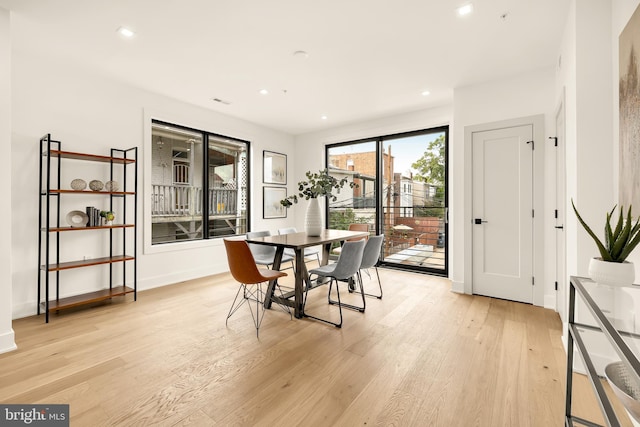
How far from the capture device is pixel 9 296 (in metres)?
2.45

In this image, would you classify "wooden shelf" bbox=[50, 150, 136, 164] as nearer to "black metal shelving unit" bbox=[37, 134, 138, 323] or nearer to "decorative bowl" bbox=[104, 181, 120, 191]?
"black metal shelving unit" bbox=[37, 134, 138, 323]

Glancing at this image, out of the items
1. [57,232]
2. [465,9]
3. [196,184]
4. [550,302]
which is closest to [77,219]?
[57,232]

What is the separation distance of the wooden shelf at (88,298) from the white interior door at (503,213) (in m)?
4.31

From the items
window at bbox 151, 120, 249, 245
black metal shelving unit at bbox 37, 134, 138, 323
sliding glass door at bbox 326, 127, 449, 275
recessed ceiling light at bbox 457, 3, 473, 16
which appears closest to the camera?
recessed ceiling light at bbox 457, 3, 473, 16

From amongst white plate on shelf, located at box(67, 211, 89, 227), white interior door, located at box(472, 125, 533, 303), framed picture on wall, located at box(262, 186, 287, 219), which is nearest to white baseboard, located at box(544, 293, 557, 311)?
white interior door, located at box(472, 125, 533, 303)

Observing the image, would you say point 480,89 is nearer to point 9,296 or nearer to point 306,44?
point 306,44

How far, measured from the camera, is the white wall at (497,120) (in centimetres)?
337

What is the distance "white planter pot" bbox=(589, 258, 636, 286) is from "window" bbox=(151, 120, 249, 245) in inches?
183

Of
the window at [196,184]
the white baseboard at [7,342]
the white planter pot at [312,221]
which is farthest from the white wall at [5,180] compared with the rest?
the white planter pot at [312,221]

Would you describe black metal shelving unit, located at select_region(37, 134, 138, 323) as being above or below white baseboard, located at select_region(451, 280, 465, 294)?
above

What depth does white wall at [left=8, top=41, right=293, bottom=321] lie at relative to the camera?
3035mm

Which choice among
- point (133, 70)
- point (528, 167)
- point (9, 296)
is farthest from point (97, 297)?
point (528, 167)

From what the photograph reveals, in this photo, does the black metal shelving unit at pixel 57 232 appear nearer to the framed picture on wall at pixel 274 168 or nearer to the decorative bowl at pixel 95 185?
the decorative bowl at pixel 95 185

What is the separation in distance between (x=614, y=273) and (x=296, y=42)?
2.85 m
